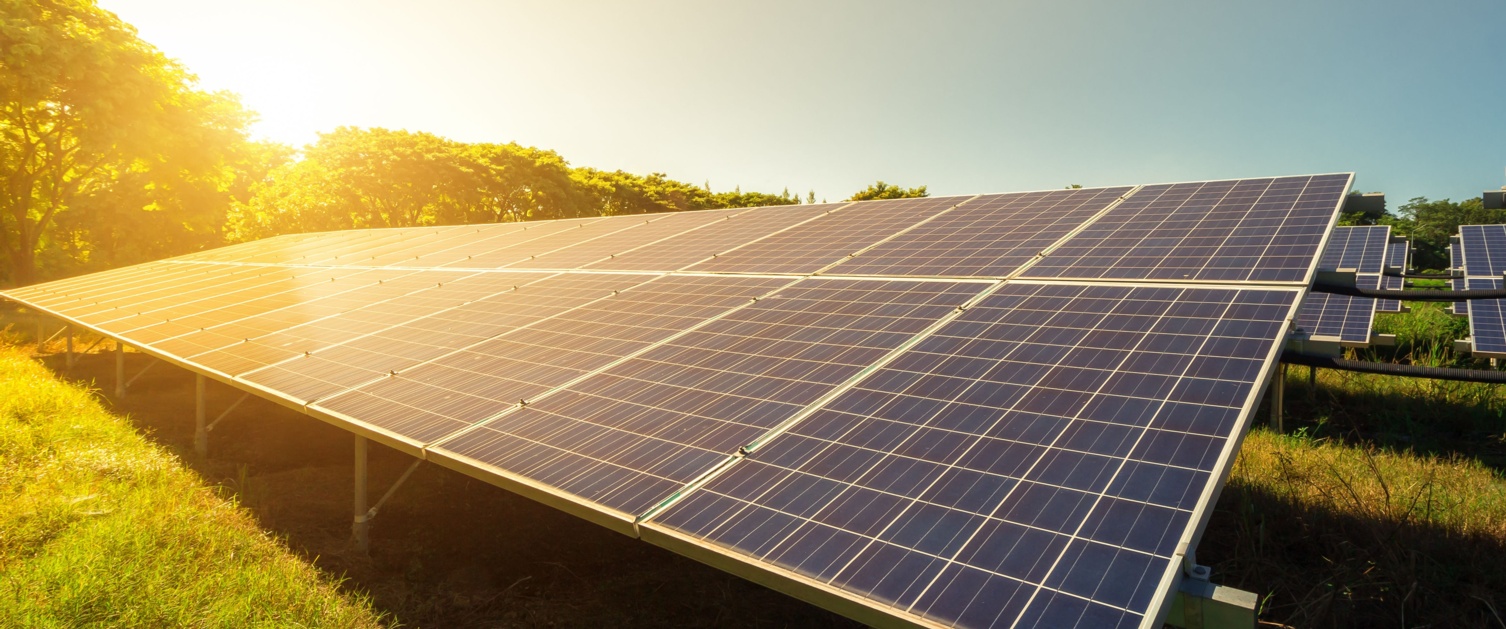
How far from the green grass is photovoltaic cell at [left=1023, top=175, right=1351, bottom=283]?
8.29 m

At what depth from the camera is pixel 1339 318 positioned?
1514cm

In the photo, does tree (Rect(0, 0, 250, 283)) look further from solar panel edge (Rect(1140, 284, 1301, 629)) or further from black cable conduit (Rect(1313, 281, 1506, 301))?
black cable conduit (Rect(1313, 281, 1506, 301))

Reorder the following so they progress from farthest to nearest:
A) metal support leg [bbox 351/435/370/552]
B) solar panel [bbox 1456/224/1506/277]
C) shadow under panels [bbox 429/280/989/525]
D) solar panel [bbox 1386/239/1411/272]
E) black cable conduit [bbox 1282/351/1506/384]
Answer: solar panel [bbox 1386/239/1411/272] < solar panel [bbox 1456/224/1506/277] < black cable conduit [bbox 1282/351/1506/384] < metal support leg [bbox 351/435/370/552] < shadow under panels [bbox 429/280/989/525]

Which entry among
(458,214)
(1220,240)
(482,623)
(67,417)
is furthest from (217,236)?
(1220,240)

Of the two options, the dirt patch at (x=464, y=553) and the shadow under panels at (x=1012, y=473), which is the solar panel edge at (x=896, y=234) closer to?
the shadow under panels at (x=1012, y=473)

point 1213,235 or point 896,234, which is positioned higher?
point 896,234

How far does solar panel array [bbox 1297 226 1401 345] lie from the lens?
14203 mm

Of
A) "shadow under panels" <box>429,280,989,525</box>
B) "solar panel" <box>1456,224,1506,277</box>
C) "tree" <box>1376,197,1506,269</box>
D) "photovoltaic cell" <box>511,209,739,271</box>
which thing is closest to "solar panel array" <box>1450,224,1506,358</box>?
"solar panel" <box>1456,224,1506,277</box>

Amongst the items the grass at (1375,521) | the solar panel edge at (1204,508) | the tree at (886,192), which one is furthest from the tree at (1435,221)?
the solar panel edge at (1204,508)

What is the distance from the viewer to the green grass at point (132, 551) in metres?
6.55

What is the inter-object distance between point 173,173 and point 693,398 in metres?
42.5

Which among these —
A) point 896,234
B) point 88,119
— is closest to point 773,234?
point 896,234

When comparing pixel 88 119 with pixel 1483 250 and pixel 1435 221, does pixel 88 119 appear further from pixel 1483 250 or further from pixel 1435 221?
pixel 1435 221

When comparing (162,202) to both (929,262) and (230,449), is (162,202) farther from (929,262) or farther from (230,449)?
(929,262)
